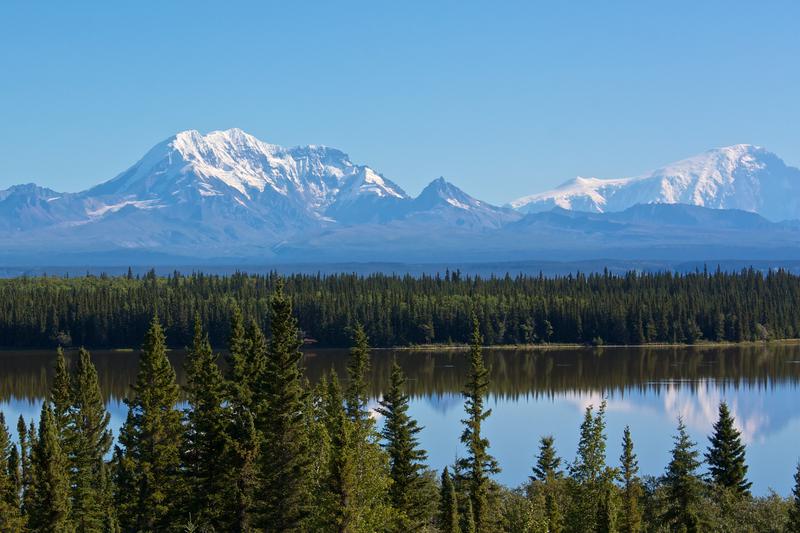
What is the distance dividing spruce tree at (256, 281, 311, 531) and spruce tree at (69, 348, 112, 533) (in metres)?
10.5

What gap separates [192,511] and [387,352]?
13734 cm

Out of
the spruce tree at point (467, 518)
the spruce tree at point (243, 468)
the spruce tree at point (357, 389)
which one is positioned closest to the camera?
the spruce tree at point (467, 518)

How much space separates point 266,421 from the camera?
57.1m

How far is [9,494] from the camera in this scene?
60.6 m

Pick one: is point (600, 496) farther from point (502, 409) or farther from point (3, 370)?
point (3, 370)

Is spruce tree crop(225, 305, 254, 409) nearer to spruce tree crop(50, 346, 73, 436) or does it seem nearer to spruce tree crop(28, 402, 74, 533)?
spruce tree crop(28, 402, 74, 533)

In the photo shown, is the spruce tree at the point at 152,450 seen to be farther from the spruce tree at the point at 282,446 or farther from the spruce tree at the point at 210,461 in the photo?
the spruce tree at the point at 282,446

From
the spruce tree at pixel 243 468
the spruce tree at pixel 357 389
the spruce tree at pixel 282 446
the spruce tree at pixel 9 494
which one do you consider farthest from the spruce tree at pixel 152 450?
the spruce tree at pixel 357 389

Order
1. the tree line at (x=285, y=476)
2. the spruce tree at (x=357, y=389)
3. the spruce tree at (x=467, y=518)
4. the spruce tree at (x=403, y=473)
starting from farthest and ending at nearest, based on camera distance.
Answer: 1. the spruce tree at (x=357, y=389)
2. the spruce tree at (x=403, y=473)
3. the tree line at (x=285, y=476)
4. the spruce tree at (x=467, y=518)

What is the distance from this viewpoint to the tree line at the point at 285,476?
2199 inches

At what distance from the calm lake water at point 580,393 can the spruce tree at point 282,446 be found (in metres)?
35.5

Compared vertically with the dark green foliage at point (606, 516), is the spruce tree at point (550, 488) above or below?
below

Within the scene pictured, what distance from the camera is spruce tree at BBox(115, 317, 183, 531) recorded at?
61.3 meters

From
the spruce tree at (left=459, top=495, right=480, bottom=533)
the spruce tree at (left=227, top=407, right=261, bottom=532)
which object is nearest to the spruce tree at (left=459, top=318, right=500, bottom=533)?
the spruce tree at (left=459, top=495, right=480, bottom=533)
